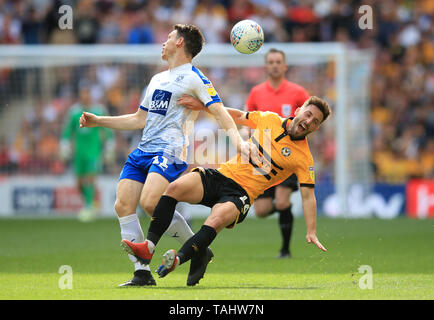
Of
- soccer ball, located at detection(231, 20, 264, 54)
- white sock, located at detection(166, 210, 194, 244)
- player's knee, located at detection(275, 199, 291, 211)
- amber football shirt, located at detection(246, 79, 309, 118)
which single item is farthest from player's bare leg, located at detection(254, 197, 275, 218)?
white sock, located at detection(166, 210, 194, 244)

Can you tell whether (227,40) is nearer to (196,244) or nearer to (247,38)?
(247,38)

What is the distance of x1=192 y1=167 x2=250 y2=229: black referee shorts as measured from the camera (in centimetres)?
732

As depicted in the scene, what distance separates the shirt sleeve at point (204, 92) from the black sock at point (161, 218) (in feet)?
3.12

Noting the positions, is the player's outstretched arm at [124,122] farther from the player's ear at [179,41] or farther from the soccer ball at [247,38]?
the soccer ball at [247,38]

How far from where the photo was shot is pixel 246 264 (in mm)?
9461

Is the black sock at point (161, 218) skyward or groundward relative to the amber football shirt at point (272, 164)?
groundward

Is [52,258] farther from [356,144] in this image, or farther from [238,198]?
[356,144]

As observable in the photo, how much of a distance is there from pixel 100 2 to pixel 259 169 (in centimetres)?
1617

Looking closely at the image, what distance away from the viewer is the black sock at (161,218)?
7.06 metres

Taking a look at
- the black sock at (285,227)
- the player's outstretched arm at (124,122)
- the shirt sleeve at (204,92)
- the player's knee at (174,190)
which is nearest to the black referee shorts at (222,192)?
the player's knee at (174,190)

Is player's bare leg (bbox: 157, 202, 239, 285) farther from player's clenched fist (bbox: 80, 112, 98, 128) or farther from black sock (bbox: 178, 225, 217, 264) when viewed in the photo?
player's clenched fist (bbox: 80, 112, 98, 128)

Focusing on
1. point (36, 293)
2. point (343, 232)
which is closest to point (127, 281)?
point (36, 293)

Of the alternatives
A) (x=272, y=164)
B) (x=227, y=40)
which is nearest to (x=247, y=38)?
(x=272, y=164)

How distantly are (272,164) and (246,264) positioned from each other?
2.19m
